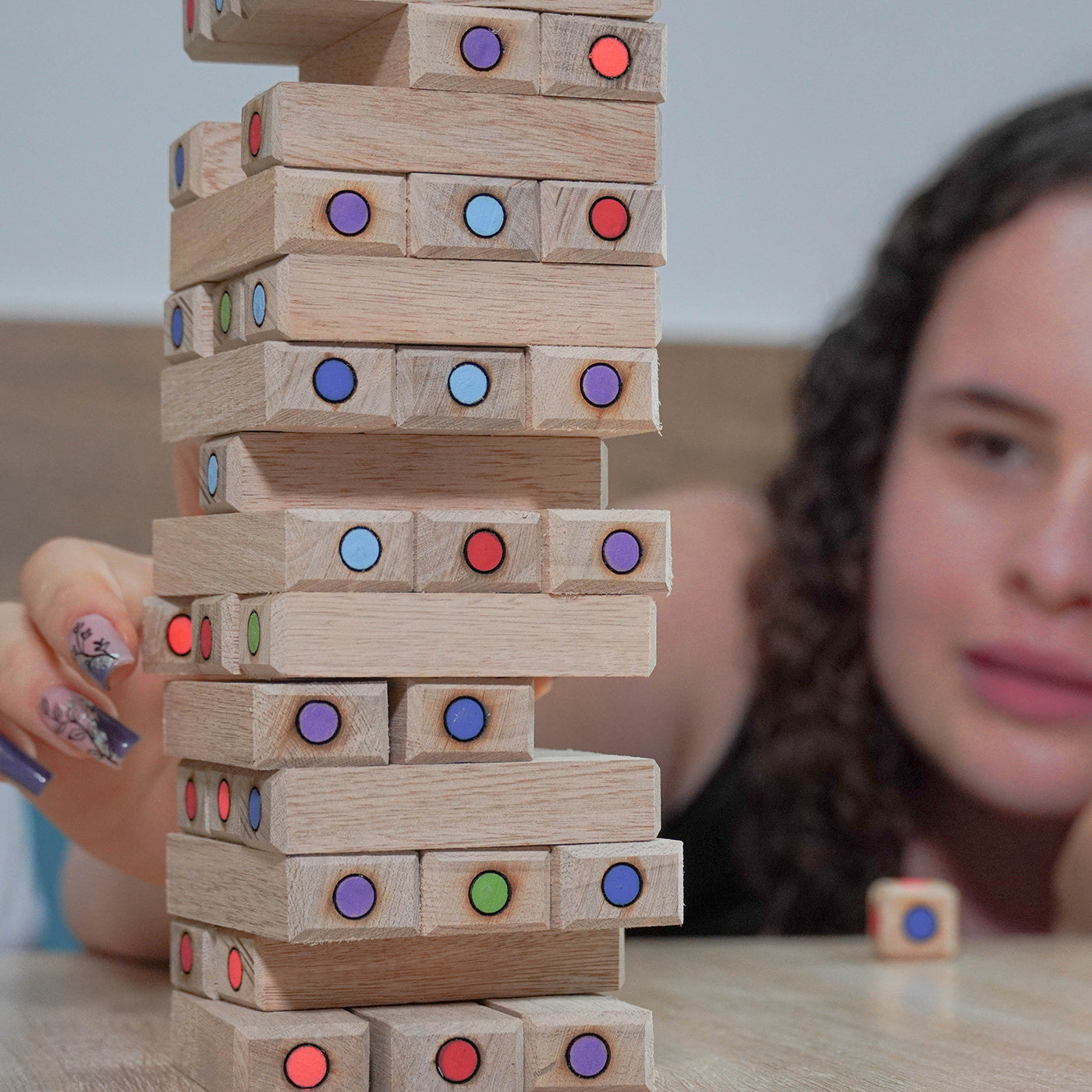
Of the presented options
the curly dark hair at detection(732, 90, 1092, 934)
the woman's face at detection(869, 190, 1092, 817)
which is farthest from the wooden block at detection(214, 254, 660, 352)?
the curly dark hair at detection(732, 90, 1092, 934)

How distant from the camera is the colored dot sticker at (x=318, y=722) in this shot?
648 mm

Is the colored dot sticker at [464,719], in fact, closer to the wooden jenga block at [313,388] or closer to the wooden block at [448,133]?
the wooden jenga block at [313,388]

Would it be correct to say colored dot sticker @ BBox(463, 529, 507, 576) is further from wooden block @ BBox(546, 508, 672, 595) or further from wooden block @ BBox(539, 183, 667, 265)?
wooden block @ BBox(539, 183, 667, 265)

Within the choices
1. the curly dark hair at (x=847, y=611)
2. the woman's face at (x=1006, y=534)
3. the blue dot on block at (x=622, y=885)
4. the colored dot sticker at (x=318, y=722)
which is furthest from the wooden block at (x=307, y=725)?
the curly dark hair at (x=847, y=611)

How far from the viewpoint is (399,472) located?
70cm

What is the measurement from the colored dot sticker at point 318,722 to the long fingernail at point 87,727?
21 centimetres

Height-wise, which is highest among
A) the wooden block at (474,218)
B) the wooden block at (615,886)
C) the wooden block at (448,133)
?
the wooden block at (448,133)

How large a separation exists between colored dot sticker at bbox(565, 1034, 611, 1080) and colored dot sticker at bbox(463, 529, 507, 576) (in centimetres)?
21

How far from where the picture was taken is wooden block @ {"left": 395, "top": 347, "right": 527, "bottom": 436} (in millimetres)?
662

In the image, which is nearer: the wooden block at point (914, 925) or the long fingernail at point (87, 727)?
the long fingernail at point (87, 727)

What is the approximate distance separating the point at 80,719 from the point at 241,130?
33cm

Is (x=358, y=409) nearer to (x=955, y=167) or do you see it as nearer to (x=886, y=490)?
(x=886, y=490)

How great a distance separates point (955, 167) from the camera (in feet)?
5.68

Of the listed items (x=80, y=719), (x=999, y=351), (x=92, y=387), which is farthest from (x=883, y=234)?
(x=80, y=719)
